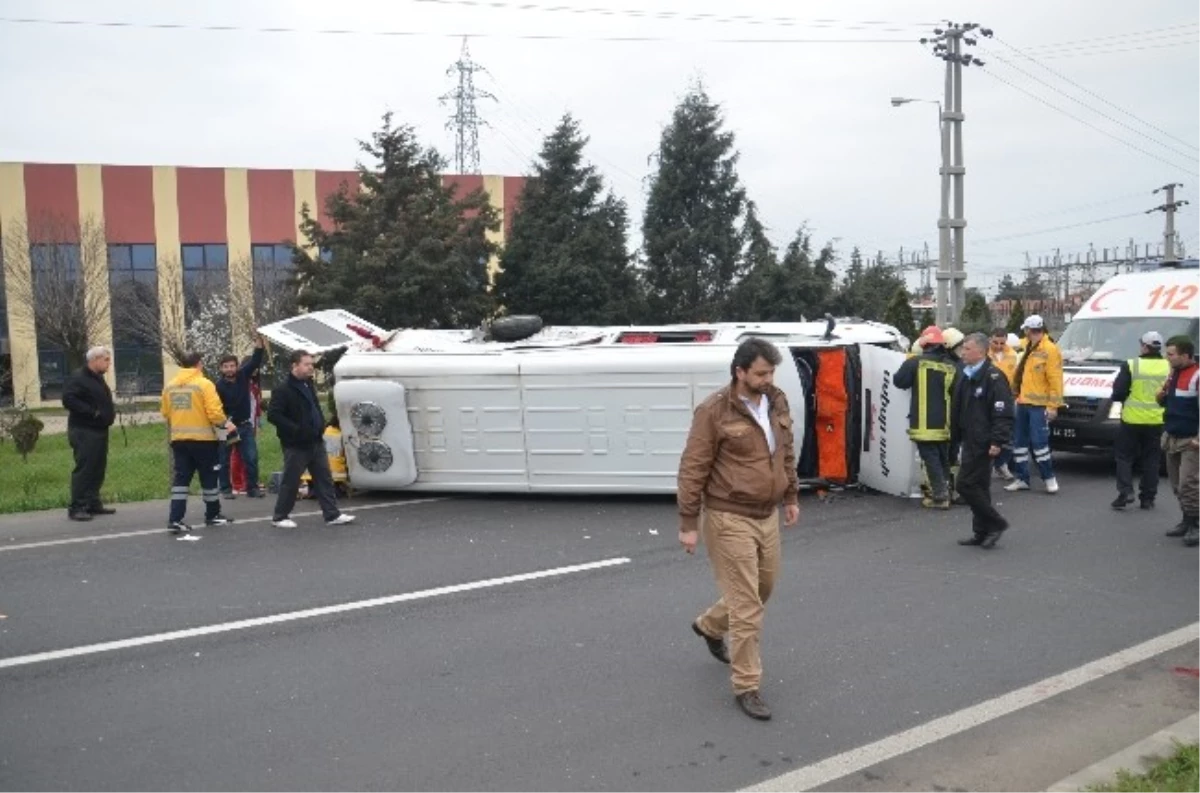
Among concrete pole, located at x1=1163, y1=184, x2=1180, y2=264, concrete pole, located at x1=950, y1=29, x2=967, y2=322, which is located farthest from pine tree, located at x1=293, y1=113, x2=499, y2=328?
concrete pole, located at x1=1163, y1=184, x2=1180, y2=264

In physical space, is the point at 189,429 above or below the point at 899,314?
below

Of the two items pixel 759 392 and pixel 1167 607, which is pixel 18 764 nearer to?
pixel 759 392

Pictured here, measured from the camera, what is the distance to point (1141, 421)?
1048 cm

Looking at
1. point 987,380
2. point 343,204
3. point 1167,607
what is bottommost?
point 1167,607

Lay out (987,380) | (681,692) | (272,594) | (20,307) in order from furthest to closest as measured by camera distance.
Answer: (20,307), (987,380), (272,594), (681,692)

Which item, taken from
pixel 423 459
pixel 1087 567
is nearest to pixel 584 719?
pixel 1087 567

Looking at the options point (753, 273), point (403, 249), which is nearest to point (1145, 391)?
point (403, 249)

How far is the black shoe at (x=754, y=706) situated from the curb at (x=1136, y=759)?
134 cm

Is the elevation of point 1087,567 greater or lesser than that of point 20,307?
lesser

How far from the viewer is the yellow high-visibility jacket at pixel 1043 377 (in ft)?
39.1

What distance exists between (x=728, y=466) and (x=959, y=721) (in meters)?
1.64

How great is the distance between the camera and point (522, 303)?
2822cm

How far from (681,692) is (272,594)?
350cm

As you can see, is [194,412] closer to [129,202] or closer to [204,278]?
[204,278]
